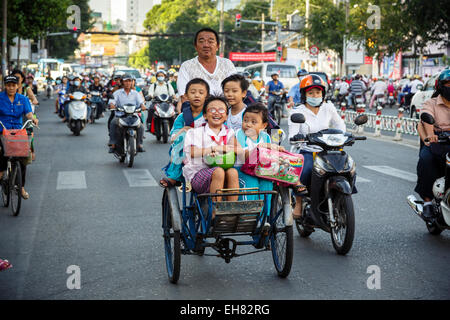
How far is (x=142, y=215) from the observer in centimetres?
906

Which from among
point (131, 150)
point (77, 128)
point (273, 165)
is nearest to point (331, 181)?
point (273, 165)

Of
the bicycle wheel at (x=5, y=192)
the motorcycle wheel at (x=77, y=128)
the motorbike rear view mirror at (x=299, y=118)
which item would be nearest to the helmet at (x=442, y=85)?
the motorbike rear view mirror at (x=299, y=118)

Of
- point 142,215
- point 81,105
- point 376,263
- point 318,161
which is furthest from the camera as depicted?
point 81,105

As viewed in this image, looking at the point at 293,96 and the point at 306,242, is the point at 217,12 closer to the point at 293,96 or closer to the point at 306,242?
the point at 293,96

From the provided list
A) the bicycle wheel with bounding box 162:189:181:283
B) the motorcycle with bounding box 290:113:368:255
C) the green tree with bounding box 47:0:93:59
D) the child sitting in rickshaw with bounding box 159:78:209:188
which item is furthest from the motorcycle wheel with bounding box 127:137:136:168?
the green tree with bounding box 47:0:93:59

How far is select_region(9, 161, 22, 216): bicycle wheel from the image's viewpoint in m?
9.10

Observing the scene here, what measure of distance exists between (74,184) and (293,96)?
7.56m

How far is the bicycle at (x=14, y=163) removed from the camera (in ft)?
29.6

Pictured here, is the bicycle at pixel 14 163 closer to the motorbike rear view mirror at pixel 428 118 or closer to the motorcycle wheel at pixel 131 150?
the motorcycle wheel at pixel 131 150

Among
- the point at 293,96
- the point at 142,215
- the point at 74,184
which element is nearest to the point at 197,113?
the point at 142,215

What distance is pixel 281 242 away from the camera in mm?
5941

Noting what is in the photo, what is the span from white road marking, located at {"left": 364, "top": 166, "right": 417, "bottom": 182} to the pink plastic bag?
7.05 metres

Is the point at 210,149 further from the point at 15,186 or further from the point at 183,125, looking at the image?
the point at 15,186

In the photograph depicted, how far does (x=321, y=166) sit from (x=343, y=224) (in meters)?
0.59
